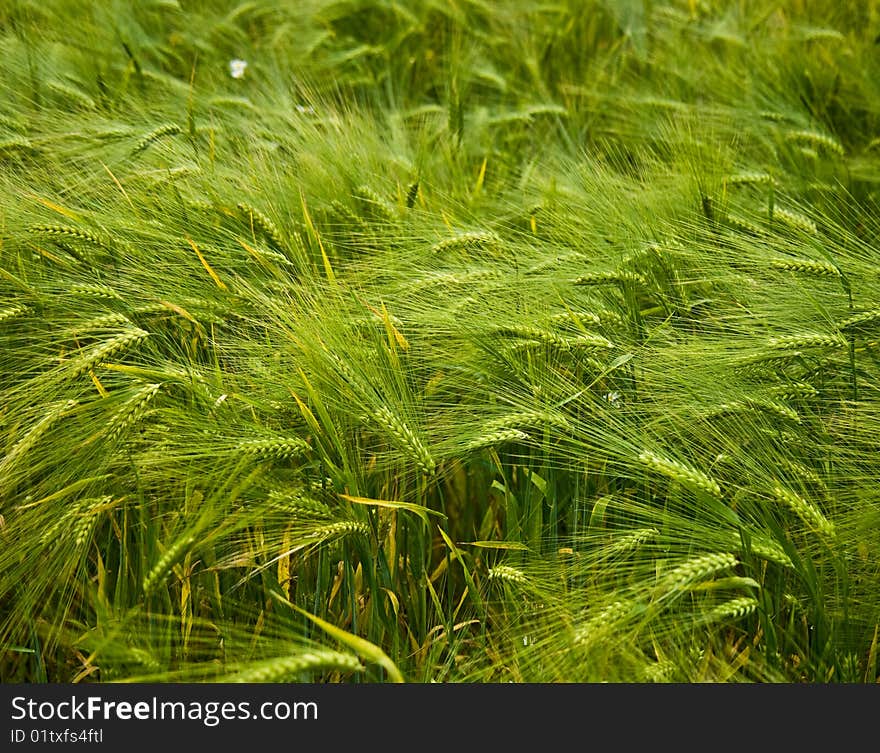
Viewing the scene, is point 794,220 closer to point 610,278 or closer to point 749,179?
point 749,179

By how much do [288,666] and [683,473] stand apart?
687mm

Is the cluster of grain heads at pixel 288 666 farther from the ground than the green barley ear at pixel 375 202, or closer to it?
closer to it

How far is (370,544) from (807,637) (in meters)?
0.79

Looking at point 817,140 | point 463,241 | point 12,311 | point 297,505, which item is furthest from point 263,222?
point 817,140

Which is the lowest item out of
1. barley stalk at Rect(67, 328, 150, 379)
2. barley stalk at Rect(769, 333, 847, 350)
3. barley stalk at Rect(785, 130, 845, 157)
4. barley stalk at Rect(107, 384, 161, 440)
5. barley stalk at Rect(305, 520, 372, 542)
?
barley stalk at Rect(305, 520, 372, 542)

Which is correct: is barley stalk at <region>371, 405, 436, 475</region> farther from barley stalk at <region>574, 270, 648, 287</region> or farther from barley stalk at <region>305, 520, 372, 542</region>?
barley stalk at <region>574, 270, 648, 287</region>

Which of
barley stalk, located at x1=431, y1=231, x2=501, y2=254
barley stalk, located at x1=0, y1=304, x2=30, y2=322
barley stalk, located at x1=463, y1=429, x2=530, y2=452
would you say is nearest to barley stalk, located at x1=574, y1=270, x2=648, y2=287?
barley stalk, located at x1=431, y1=231, x2=501, y2=254

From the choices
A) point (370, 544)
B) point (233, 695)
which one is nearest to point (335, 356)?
point (370, 544)

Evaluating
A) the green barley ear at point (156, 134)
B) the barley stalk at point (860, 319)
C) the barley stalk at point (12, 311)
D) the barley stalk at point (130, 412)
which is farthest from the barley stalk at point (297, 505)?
the green barley ear at point (156, 134)

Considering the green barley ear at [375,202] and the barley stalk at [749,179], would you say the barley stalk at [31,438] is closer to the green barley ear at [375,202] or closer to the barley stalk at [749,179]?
the green barley ear at [375,202]

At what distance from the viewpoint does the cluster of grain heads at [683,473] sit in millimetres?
1423

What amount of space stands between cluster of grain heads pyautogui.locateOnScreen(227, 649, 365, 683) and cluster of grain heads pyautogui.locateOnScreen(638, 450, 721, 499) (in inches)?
22.2

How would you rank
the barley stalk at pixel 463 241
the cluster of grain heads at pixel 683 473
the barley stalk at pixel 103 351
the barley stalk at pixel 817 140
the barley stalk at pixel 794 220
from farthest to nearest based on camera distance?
the barley stalk at pixel 817 140 < the barley stalk at pixel 794 220 < the barley stalk at pixel 463 241 < the barley stalk at pixel 103 351 < the cluster of grain heads at pixel 683 473

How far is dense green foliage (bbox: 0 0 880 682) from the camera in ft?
4.80
